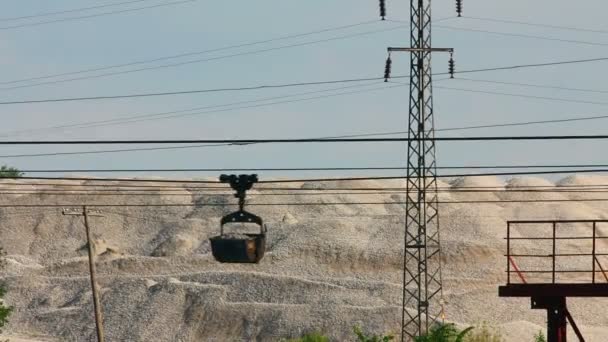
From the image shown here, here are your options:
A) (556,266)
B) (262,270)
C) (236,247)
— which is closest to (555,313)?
(236,247)

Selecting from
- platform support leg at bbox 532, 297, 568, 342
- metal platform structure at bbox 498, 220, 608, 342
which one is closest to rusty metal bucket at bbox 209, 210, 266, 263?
metal platform structure at bbox 498, 220, 608, 342

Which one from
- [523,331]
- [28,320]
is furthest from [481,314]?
[28,320]

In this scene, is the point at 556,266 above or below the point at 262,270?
above

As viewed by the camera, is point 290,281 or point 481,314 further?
point 290,281

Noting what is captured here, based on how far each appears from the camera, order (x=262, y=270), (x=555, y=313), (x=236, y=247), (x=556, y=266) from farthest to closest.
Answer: (x=262, y=270)
(x=556, y=266)
(x=555, y=313)
(x=236, y=247)

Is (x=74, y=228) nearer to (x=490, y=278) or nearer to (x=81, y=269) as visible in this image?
(x=81, y=269)

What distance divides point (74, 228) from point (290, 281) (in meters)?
44.0

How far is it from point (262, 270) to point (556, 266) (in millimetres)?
22624

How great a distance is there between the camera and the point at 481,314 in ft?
271

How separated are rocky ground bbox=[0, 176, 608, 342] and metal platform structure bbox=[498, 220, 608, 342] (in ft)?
4.50

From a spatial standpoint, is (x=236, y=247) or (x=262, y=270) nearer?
(x=236, y=247)

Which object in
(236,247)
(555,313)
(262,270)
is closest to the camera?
(236,247)

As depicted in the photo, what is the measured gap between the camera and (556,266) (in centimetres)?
9781

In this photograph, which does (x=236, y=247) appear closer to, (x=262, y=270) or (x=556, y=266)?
(x=556, y=266)
